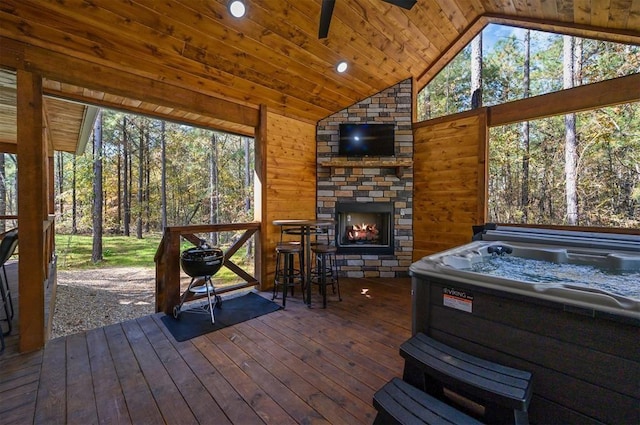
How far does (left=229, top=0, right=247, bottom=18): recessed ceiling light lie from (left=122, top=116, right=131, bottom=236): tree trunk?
10556mm

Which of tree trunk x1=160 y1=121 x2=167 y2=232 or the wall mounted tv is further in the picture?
tree trunk x1=160 y1=121 x2=167 y2=232

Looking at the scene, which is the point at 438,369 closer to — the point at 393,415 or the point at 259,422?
the point at 393,415

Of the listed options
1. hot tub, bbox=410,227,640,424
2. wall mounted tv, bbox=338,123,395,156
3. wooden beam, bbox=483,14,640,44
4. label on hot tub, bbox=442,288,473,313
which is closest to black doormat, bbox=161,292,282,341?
hot tub, bbox=410,227,640,424

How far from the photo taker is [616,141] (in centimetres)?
518

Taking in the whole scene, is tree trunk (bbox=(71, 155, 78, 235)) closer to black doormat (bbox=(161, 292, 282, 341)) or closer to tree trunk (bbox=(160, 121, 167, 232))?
tree trunk (bbox=(160, 121, 167, 232))

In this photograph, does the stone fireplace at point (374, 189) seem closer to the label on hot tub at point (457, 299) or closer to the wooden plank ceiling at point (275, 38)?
the wooden plank ceiling at point (275, 38)

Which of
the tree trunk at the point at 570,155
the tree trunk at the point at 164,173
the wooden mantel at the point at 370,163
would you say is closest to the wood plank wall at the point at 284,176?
the wooden mantel at the point at 370,163

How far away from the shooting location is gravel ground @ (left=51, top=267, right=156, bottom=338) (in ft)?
14.7

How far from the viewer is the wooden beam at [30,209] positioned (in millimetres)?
2150

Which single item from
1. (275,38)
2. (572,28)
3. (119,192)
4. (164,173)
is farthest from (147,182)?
(572,28)

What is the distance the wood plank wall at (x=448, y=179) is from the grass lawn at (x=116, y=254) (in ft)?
17.3

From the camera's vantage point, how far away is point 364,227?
15.0 feet

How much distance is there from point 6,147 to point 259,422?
7383 mm

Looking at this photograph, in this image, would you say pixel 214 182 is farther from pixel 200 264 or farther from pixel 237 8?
pixel 237 8
